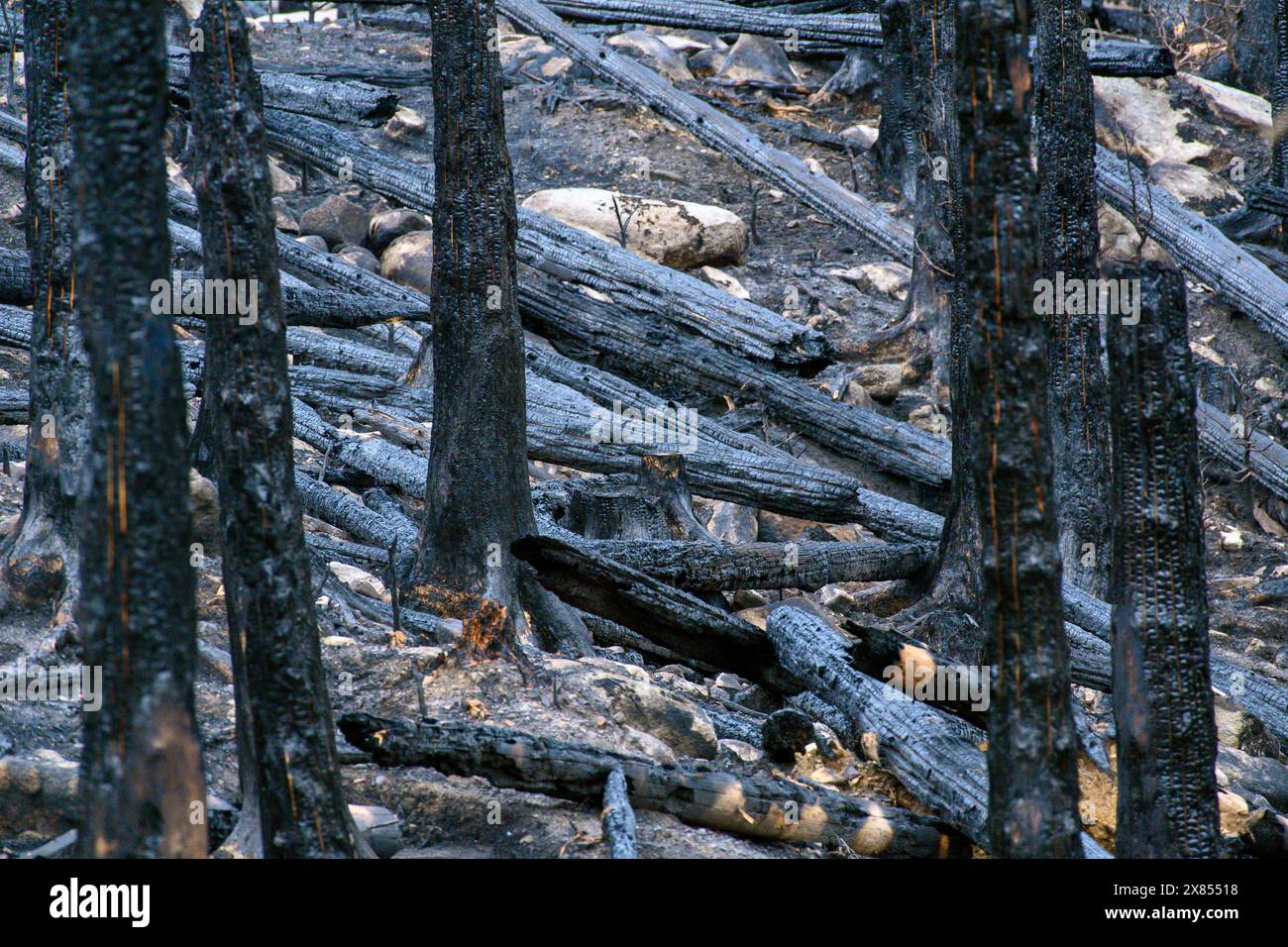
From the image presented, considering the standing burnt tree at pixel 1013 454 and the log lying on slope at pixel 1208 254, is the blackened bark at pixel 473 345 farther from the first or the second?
the log lying on slope at pixel 1208 254

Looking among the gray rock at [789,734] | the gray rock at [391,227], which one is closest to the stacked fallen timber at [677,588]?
the gray rock at [789,734]

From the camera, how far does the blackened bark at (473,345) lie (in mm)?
7133

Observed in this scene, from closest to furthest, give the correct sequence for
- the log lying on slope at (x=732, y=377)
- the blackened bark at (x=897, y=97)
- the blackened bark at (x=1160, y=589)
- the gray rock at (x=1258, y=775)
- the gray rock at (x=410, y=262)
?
the blackened bark at (x=1160, y=589), the gray rock at (x=1258, y=775), the log lying on slope at (x=732, y=377), the gray rock at (x=410, y=262), the blackened bark at (x=897, y=97)

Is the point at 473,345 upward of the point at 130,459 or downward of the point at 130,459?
downward

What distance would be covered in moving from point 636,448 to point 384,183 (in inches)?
224

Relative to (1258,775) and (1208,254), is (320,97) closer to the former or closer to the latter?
(1208,254)

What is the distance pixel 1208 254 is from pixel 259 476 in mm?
13031

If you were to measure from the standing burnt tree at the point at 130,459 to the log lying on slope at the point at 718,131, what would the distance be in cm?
1284

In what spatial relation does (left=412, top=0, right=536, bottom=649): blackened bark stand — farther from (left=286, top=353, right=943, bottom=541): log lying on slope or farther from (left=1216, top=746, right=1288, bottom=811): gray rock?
(left=1216, top=746, right=1288, bottom=811): gray rock

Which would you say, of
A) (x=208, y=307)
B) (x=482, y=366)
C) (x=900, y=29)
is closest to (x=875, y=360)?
(x=900, y=29)

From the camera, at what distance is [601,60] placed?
57.5ft

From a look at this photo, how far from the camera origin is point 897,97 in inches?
647

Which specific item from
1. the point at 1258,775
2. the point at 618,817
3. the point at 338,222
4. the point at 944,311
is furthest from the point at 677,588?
the point at 338,222

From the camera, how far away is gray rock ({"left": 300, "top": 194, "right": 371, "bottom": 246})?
14641 millimetres
